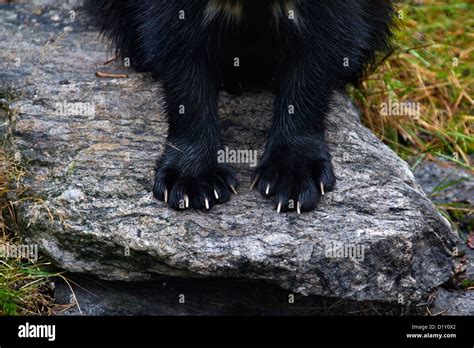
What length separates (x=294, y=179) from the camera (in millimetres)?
4488

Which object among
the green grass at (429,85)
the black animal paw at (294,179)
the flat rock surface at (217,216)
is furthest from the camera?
the green grass at (429,85)

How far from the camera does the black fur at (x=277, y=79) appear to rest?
4504 millimetres

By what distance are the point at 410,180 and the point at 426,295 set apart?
2.24 ft

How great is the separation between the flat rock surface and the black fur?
4.4 inches

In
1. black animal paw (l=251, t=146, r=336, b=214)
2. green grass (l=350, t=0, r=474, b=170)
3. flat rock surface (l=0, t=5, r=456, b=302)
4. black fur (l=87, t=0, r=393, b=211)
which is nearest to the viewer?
flat rock surface (l=0, t=5, r=456, b=302)

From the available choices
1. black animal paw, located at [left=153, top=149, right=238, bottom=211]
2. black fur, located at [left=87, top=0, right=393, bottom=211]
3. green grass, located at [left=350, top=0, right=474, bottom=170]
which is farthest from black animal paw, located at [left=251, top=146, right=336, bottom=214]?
green grass, located at [left=350, top=0, right=474, bottom=170]

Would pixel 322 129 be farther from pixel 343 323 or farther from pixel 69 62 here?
pixel 69 62

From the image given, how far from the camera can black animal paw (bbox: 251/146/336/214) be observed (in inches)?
→ 173

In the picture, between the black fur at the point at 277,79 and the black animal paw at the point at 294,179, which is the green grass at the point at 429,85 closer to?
the black fur at the point at 277,79

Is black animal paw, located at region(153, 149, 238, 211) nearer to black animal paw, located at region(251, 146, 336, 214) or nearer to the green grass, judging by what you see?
black animal paw, located at region(251, 146, 336, 214)

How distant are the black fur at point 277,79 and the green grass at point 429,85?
164 centimetres

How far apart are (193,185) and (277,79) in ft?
2.84

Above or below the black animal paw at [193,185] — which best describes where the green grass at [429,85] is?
above

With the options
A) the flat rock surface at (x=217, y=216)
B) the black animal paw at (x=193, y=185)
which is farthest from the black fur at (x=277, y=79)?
the flat rock surface at (x=217, y=216)
